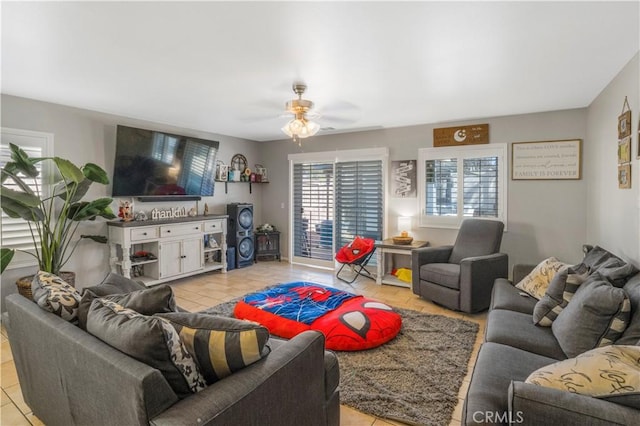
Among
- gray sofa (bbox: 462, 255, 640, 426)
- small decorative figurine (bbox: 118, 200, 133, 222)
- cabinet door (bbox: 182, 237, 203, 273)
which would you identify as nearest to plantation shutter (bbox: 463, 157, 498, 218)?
gray sofa (bbox: 462, 255, 640, 426)

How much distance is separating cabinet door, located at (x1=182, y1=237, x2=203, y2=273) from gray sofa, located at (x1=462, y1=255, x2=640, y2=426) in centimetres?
411

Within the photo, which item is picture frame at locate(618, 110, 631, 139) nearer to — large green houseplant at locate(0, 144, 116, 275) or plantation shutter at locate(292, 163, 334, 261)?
plantation shutter at locate(292, 163, 334, 261)

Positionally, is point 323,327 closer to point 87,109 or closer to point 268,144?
point 87,109

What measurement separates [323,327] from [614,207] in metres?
2.84

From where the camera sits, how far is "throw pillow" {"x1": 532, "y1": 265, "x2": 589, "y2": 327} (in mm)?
2244

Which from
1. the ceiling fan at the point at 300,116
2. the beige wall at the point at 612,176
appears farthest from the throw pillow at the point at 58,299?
the beige wall at the point at 612,176

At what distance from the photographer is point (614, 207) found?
9.89 feet

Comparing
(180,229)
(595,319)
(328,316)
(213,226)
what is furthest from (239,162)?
(595,319)

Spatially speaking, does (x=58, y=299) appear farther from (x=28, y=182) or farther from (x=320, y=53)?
(x=28, y=182)

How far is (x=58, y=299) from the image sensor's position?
167cm

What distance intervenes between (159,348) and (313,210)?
16.8 ft

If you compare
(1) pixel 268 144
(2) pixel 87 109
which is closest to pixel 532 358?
(2) pixel 87 109

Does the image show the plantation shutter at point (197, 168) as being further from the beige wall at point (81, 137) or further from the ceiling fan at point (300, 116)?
the ceiling fan at point (300, 116)

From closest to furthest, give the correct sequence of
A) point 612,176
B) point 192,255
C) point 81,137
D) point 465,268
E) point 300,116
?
point 612,176 < point 300,116 < point 465,268 < point 81,137 < point 192,255
